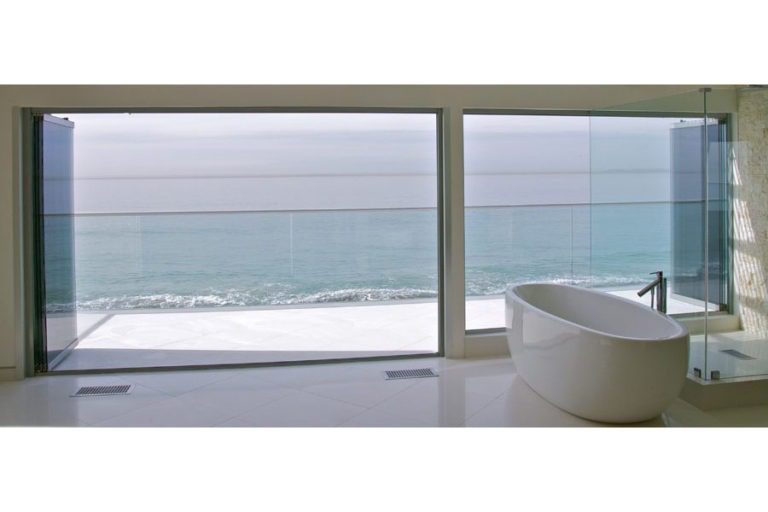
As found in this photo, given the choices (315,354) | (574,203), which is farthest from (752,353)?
(315,354)

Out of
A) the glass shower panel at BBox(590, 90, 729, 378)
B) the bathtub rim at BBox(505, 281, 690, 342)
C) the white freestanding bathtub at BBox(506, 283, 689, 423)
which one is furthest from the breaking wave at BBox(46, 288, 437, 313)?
the glass shower panel at BBox(590, 90, 729, 378)

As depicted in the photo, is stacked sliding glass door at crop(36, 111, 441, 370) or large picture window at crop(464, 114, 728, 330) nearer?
large picture window at crop(464, 114, 728, 330)

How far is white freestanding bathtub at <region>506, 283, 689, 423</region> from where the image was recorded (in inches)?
135

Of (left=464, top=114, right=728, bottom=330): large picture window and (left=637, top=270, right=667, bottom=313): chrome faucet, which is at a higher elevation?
(left=464, top=114, right=728, bottom=330): large picture window

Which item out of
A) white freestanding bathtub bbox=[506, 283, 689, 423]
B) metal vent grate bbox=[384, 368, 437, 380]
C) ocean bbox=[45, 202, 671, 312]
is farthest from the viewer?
ocean bbox=[45, 202, 671, 312]

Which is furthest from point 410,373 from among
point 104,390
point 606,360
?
point 104,390

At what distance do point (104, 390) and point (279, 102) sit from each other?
2.31m

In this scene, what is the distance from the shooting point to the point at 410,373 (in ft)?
15.5

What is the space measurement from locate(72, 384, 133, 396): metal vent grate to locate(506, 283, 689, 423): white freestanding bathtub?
2.58 meters

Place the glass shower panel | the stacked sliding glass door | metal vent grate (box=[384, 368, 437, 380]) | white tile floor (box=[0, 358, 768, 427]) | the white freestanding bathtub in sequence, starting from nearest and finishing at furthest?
the white freestanding bathtub, white tile floor (box=[0, 358, 768, 427]), the glass shower panel, metal vent grate (box=[384, 368, 437, 380]), the stacked sliding glass door

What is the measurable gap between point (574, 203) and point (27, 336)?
430 cm

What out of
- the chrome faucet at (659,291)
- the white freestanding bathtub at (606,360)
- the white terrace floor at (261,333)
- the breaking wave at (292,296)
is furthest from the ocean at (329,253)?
the white freestanding bathtub at (606,360)

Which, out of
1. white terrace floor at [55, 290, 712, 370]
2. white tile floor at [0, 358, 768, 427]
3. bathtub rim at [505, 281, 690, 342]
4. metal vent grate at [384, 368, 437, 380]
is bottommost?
white tile floor at [0, 358, 768, 427]

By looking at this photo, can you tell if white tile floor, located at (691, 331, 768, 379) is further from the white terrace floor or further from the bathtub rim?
the white terrace floor
